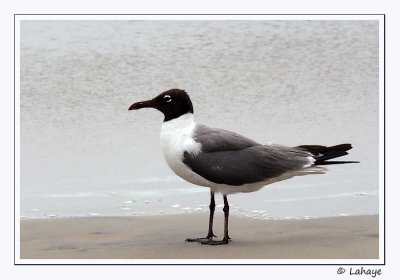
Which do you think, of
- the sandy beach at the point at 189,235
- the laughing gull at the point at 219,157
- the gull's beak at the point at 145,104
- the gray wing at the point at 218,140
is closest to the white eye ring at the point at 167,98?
the laughing gull at the point at 219,157

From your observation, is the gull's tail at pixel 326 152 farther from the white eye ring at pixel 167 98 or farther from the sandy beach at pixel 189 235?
the white eye ring at pixel 167 98

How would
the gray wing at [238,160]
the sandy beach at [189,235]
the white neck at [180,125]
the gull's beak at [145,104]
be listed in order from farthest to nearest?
1. the gull's beak at [145,104]
2. the white neck at [180,125]
3. the gray wing at [238,160]
4. the sandy beach at [189,235]

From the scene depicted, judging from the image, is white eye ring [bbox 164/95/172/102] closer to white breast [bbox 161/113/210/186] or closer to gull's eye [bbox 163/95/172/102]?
gull's eye [bbox 163/95/172/102]

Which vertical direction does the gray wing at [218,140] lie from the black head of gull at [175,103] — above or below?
below

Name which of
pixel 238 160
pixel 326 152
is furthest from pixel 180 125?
pixel 326 152

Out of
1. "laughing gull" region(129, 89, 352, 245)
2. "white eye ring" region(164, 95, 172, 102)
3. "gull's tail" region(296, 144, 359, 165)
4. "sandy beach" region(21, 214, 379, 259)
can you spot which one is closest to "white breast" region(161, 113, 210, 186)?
"laughing gull" region(129, 89, 352, 245)

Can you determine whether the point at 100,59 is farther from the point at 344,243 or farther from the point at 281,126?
the point at 344,243

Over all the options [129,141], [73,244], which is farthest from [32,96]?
[73,244]
